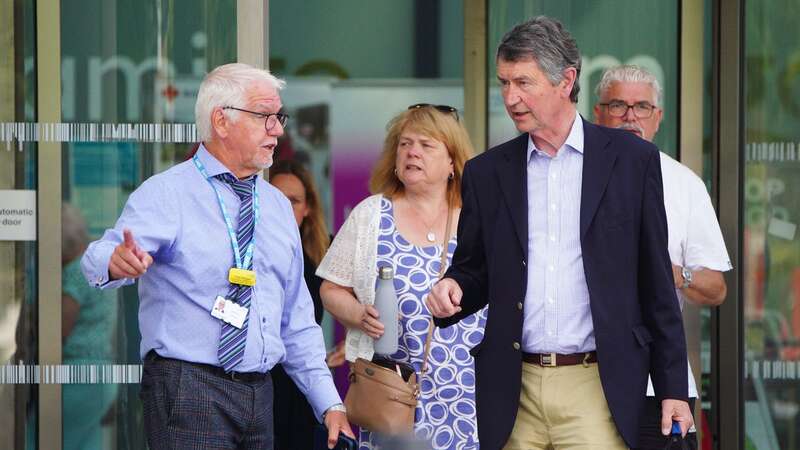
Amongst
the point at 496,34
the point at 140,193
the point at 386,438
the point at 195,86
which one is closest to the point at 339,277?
the point at 386,438

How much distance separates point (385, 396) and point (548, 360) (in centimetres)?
135

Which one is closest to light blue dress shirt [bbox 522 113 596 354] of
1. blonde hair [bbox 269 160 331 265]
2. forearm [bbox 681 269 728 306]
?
forearm [bbox 681 269 728 306]

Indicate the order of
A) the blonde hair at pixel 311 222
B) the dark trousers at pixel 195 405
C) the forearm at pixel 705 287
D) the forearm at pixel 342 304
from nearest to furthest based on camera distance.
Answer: the dark trousers at pixel 195 405
the forearm at pixel 705 287
the forearm at pixel 342 304
the blonde hair at pixel 311 222

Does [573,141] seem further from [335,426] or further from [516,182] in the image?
[335,426]

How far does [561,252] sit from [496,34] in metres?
3.35

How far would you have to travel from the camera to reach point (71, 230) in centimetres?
588

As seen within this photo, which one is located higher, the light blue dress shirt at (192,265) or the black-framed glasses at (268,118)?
the black-framed glasses at (268,118)

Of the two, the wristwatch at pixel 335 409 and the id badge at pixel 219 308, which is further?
the wristwatch at pixel 335 409

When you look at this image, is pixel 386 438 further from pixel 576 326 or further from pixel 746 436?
pixel 746 436

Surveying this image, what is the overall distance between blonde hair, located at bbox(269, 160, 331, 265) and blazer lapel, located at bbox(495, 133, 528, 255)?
2.65 metres

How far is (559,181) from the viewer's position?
3826mm

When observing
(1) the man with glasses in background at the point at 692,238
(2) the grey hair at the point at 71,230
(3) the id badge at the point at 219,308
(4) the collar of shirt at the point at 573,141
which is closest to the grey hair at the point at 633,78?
(1) the man with glasses in background at the point at 692,238

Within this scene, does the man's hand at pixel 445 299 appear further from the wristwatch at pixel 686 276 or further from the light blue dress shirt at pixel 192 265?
the wristwatch at pixel 686 276

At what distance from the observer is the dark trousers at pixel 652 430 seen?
3727 millimetres
